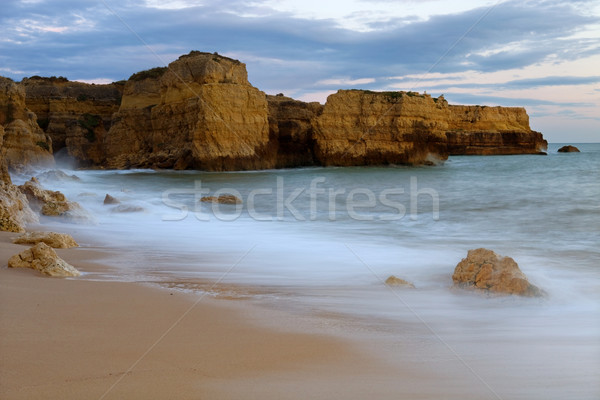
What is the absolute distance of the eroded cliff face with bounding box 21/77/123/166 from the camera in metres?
37.4

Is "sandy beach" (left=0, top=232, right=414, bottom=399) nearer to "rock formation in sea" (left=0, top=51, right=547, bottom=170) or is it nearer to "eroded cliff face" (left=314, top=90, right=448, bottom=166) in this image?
"rock formation in sea" (left=0, top=51, right=547, bottom=170)

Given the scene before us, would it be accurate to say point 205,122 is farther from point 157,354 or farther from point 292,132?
point 157,354

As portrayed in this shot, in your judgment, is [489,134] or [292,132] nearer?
[292,132]

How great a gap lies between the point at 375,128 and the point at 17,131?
20.5 meters

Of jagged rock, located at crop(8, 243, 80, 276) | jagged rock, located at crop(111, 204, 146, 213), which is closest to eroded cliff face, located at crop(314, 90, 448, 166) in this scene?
jagged rock, located at crop(111, 204, 146, 213)

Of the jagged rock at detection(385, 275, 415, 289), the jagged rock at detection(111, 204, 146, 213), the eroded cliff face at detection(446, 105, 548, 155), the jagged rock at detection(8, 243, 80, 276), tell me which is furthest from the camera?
the eroded cliff face at detection(446, 105, 548, 155)

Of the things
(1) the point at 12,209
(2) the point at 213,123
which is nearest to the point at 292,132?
(2) the point at 213,123

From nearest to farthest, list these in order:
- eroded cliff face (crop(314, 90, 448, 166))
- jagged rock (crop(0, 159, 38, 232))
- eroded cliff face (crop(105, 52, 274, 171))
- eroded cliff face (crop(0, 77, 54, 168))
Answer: jagged rock (crop(0, 159, 38, 232)) < eroded cliff face (crop(0, 77, 54, 168)) < eroded cliff face (crop(105, 52, 274, 171)) < eroded cliff face (crop(314, 90, 448, 166))

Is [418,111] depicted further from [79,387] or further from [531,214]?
[79,387]

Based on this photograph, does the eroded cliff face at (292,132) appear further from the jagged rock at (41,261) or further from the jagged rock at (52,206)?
the jagged rock at (41,261)

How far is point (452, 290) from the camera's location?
4.85 m

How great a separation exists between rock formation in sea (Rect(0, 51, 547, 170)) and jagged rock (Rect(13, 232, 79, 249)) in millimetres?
19199

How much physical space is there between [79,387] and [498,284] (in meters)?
3.59

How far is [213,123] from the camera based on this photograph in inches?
1155
